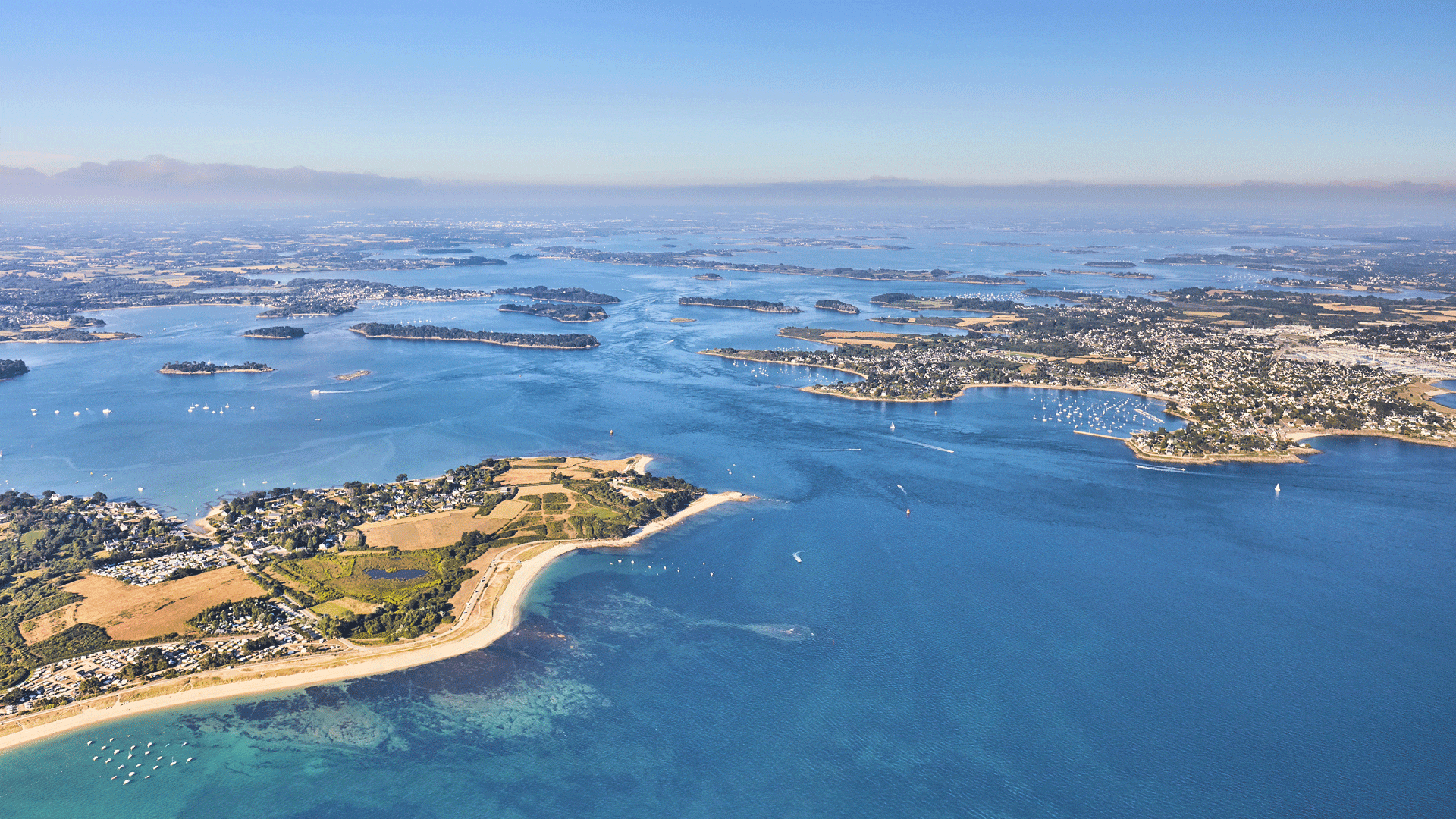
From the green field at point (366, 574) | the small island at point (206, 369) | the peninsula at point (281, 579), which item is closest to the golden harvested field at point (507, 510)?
the peninsula at point (281, 579)

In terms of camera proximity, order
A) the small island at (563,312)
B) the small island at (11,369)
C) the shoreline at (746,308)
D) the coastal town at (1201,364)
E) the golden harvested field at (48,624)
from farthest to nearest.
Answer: the shoreline at (746,308)
the small island at (563,312)
the small island at (11,369)
the coastal town at (1201,364)
the golden harvested field at (48,624)

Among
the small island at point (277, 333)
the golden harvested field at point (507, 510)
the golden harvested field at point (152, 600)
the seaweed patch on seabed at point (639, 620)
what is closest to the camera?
the golden harvested field at point (152, 600)

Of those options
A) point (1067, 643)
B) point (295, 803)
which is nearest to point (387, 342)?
point (295, 803)

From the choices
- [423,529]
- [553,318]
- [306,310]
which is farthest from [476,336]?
[423,529]

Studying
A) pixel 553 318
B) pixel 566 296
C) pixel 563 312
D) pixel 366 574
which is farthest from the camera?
pixel 566 296

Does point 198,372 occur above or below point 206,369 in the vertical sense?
below

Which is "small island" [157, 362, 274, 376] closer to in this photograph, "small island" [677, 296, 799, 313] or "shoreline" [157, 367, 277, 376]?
"shoreline" [157, 367, 277, 376]

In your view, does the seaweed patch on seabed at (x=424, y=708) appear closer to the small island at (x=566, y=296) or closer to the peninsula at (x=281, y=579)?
the peninsula at (x=281, y=579)

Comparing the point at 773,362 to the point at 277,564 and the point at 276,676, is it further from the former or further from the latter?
the point at 276,676
